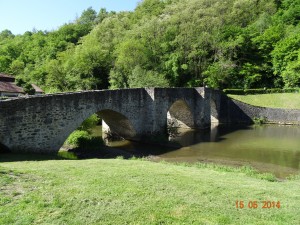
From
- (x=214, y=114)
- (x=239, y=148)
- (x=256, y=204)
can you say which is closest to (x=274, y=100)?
(x=214, y=114)

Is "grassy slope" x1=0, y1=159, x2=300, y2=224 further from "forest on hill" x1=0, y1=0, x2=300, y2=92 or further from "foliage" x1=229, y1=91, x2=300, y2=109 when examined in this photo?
"foliage" x1=229, y1=91, x2=300, y2=109

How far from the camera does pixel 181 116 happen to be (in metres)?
34.5

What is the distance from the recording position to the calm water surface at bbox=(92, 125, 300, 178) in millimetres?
19000

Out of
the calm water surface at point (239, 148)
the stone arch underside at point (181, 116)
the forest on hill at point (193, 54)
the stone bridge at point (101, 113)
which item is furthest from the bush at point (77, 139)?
the forest on hill at point (193, 54)

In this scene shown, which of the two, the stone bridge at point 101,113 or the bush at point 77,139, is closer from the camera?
the stone bridge at point 101,113

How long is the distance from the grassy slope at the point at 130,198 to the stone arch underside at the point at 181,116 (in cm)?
2321

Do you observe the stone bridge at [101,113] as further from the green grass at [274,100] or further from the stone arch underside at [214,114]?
the green grass at [274,100]

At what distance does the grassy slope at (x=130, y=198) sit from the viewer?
6.80 metres

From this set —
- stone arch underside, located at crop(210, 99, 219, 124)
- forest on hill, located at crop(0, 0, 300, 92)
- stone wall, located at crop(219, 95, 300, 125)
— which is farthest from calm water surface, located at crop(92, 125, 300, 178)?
forest on hill, located at crop(0, 0, 300, 92)

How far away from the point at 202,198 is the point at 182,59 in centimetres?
4499

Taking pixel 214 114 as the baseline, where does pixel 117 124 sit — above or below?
below

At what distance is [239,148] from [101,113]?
11.4 meters

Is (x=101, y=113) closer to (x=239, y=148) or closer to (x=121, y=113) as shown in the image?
(x=121, y=113)

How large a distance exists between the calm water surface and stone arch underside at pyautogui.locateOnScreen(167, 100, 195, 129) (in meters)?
2.71
